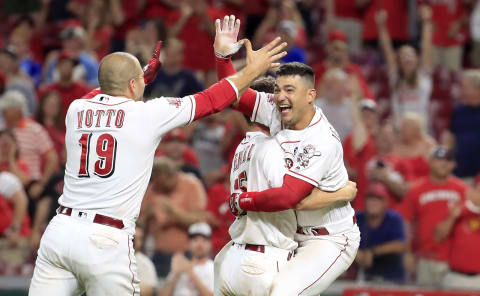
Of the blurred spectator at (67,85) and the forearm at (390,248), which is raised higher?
the blurred spectator at (67,85)

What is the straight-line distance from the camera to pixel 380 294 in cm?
882

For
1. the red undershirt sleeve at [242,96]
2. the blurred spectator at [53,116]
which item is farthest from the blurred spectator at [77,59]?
the red undershirt sleeve at [242,96]

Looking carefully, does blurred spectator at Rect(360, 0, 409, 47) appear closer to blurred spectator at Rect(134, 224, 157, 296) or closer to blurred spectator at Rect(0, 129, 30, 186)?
blurred spectator at Rect(0, 129, 30, 186)

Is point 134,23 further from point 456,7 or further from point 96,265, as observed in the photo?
point 96,265

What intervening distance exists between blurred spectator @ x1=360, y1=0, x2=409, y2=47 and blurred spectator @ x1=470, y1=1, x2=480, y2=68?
942mm

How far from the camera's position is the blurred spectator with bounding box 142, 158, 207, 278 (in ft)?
32.6

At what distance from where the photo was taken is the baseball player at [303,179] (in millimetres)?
6121

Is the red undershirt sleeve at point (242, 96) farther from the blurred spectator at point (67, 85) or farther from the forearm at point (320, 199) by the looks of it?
the blurred spectator at point (67, 85)

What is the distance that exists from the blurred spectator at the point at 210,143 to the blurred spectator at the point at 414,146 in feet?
7.07

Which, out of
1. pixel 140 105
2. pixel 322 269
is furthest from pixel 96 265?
pixel 322 269

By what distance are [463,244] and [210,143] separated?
3.72m

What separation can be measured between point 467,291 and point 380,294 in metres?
0.77

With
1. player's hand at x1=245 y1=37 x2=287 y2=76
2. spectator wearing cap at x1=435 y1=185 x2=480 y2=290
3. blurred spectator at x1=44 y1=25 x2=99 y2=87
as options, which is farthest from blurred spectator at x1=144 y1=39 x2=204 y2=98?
player's hand at x1=245 y1=37 x2=287 y2=76

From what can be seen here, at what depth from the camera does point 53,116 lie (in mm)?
11938
